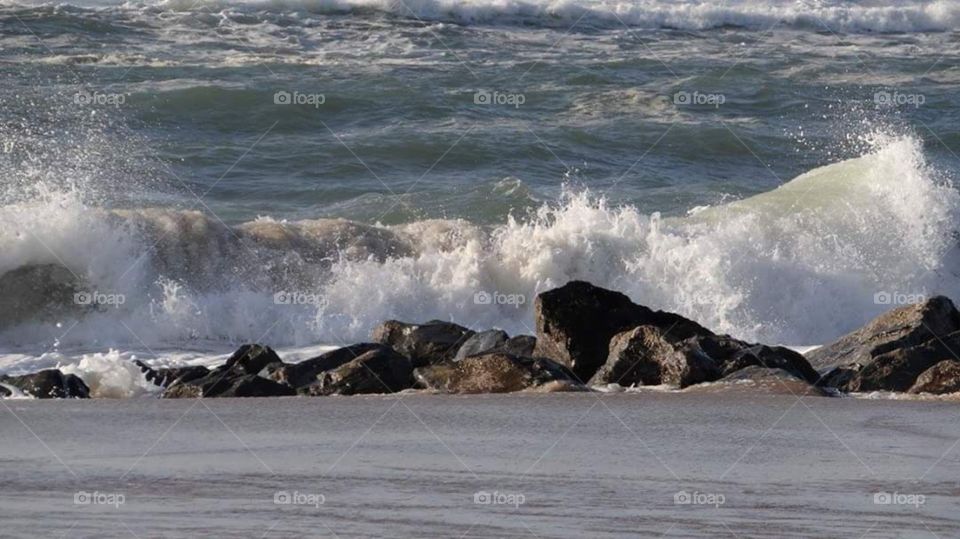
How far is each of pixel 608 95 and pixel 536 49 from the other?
10.2ft

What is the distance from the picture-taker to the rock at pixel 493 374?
37.8ft

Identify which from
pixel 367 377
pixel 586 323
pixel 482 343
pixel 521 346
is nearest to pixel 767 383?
pixel 586 323

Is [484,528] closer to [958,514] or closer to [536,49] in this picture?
[958,514]

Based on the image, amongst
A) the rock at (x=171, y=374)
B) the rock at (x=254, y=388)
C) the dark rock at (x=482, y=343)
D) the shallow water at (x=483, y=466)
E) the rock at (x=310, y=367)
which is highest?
the shallow water at (x=483, y=466)

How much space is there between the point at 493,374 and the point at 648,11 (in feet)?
75.8

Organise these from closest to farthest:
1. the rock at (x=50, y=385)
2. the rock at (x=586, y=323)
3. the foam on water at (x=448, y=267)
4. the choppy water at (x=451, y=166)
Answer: the rock at (x=50, y=385), the rock at (x=586, y=323), the foam on water at (x=448, y=267), the choppy water at (x=451, y=166)

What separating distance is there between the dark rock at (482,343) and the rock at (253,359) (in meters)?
1.42

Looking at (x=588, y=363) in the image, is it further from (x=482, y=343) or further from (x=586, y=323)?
(x=482, y=343)

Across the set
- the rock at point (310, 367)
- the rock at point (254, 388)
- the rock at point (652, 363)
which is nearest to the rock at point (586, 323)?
the rock at point (652, 363)

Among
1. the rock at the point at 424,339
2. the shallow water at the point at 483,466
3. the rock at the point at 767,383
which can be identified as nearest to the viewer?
the shallow water at the point at 483,466

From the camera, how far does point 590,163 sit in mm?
23641

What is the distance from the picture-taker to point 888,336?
12.7 metres

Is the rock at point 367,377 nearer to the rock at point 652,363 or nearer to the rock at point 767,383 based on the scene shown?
the rock at point 652,363

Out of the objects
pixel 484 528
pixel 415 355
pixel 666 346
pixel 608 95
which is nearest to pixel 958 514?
pixel 484 528
